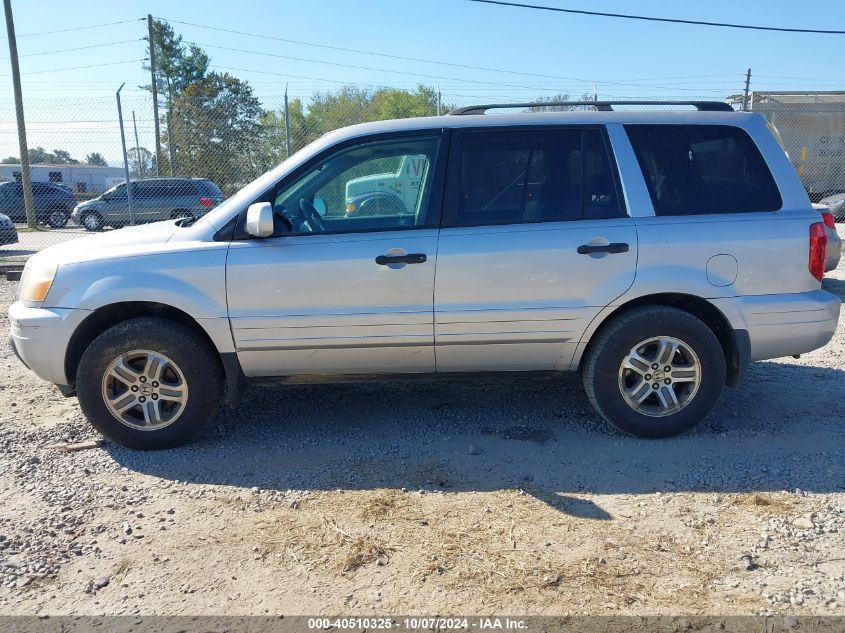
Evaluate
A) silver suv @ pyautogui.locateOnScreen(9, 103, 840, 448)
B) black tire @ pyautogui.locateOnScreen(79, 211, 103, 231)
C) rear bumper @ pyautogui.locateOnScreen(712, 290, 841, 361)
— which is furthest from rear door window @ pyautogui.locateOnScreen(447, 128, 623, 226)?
black tire @ pyautogui.locateOnScreen(79, 211, 103, 231)

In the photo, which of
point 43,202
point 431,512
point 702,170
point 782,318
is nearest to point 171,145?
point 43,202

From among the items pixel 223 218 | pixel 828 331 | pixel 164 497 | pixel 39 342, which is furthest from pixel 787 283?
pixel 39 342

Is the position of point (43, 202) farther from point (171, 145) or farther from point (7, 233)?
point (171, 145)

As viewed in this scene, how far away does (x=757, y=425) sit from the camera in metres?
4.42

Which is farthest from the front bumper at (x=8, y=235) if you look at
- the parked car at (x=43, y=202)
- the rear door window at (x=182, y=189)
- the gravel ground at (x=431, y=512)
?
the gravel ground at (x=431, y=512)

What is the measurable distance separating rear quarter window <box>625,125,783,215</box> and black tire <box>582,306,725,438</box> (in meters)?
0.66

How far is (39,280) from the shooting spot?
404 centimetres

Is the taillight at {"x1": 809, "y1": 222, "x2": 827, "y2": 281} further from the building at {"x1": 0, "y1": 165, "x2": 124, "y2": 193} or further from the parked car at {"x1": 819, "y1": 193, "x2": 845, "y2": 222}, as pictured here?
the building at {"x1": 0, "y1": 165, "x2": 124, "y2": 193}

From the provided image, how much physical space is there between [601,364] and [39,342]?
337 centimetres

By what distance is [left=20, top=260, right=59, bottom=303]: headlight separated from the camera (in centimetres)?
400

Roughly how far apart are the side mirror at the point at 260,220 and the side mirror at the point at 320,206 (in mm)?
359

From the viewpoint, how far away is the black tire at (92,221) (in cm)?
2000

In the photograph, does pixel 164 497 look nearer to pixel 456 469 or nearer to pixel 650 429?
pixel 456 469

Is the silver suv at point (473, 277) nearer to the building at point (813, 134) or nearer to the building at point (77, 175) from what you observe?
the building at point (813, 134)
